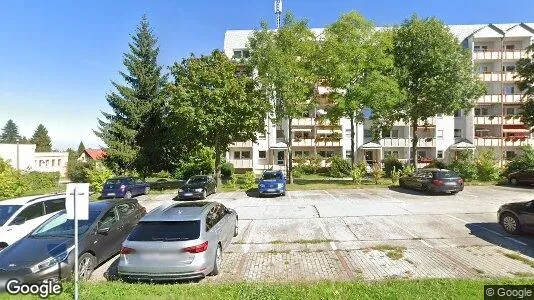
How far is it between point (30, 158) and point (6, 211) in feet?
170

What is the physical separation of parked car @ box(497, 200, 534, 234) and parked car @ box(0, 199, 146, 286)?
41.1 ft

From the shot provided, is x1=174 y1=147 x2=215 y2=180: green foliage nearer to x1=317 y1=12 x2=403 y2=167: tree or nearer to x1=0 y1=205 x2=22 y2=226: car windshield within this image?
x1=317 y1=12 x2=403 y2=167: tree

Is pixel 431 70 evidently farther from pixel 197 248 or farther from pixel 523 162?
pixel 197 248

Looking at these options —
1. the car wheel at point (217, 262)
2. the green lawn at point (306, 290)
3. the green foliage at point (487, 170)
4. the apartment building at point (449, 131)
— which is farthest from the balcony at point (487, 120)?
the car wheel at point (217, 262)

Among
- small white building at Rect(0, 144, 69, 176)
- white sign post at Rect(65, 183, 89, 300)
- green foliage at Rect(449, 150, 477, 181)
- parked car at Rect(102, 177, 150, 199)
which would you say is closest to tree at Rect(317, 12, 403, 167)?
green foliage at Rect(449, 150, 477, 181)

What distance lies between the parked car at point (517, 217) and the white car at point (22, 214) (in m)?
15.2

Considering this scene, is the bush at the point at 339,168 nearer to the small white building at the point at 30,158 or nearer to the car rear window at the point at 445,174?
the car rear window at the point at 445,174

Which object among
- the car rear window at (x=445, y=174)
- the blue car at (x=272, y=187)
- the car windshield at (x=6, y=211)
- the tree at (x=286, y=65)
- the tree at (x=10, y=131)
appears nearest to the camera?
the car windshield at (x=6, y=211)

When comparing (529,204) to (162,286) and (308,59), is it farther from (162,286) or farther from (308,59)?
(308,59)

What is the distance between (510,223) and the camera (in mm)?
11242

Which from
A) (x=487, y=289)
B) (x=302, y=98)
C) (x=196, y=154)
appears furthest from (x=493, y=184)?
(x=196, y=154)

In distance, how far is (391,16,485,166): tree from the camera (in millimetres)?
27562

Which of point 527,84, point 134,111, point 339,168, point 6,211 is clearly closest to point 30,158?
point 134,111

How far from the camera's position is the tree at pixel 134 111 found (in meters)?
31.5
